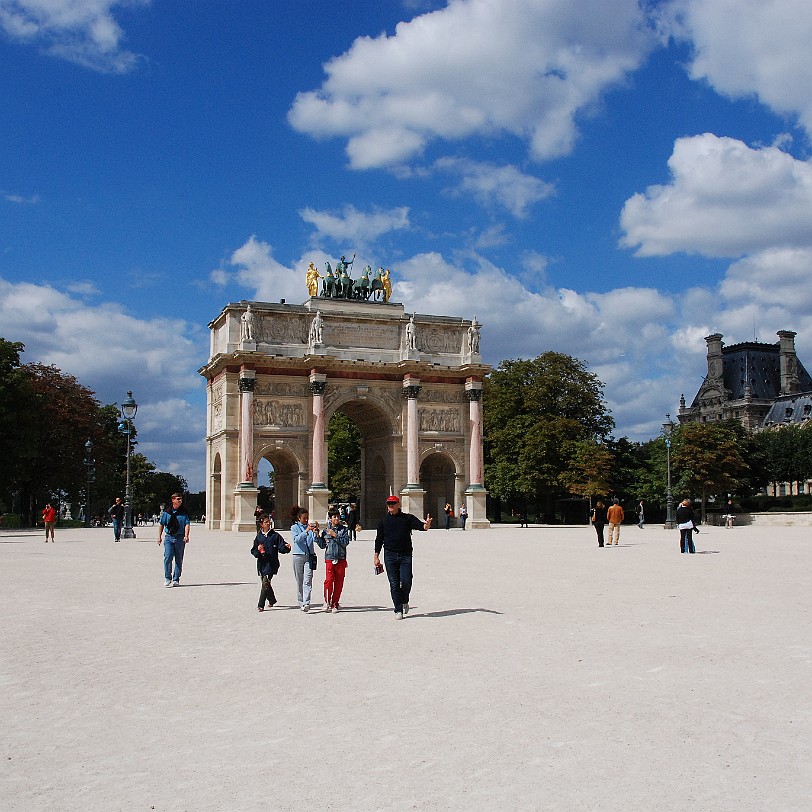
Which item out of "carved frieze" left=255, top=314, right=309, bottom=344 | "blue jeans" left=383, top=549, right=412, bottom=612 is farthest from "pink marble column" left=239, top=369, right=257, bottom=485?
"blue jeans" left=383, top=549, right=412, bottom=612

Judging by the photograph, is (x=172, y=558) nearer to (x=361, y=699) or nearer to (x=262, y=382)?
(x=361, y=699)

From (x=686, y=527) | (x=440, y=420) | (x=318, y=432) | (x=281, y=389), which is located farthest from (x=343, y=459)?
(x=686, y=527)

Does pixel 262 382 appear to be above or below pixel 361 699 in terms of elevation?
above

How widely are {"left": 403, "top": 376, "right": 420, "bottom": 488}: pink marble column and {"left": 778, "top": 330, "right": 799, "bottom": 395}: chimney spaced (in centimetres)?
9907

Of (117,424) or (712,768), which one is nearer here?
(712,768)

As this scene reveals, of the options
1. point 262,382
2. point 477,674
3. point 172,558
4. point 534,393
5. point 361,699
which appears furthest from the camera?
A: point 534,393

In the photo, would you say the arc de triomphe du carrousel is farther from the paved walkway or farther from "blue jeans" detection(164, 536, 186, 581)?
the paved walkway

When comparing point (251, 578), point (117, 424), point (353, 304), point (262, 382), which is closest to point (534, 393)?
A: point (353, 304)

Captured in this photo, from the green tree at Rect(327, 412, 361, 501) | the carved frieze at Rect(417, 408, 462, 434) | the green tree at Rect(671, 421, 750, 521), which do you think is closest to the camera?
the carved frieze at Rect(417, 408, 462, 434)

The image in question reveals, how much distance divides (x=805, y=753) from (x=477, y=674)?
3.51 meters

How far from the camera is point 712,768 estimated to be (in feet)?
21.1

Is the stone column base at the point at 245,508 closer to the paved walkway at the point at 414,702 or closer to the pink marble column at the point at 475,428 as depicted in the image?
the pink marble column at the point at 475,428

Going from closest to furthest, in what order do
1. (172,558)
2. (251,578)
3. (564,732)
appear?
(564,732), (172,558), (251,578)

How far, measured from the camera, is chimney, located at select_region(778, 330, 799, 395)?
475ft
